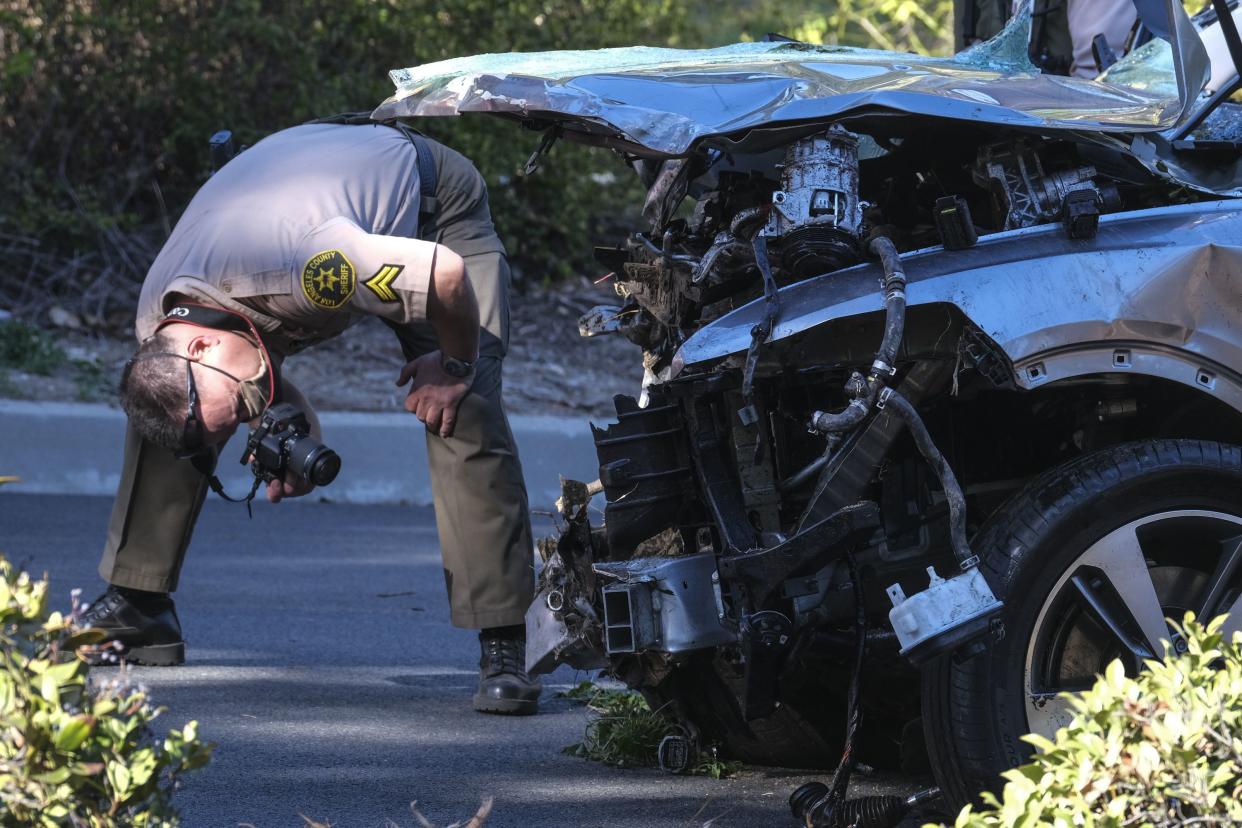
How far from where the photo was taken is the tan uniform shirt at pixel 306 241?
153 inches

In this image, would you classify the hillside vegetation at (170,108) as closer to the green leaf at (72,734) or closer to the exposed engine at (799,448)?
the exposed engine at (799,448)

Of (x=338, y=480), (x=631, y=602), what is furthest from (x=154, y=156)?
(x=631, y=602)

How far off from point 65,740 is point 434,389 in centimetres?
244

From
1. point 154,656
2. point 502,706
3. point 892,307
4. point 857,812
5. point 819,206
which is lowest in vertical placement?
point 857,812

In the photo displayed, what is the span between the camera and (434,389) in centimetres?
A: 431

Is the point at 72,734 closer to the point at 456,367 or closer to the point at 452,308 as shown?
A: the point at 452,308

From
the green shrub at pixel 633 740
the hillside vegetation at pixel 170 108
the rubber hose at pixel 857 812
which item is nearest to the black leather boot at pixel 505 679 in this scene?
the green shrub at pixel 633 740

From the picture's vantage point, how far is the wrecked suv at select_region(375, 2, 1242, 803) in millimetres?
2877

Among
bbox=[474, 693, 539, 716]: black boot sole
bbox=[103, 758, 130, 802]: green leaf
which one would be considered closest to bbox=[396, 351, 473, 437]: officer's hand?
bbox=[474, 693, 539, 716]: black boot sole

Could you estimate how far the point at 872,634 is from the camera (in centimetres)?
311

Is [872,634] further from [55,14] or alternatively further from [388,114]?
[55,14]

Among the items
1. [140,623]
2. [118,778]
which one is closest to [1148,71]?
[118,778]

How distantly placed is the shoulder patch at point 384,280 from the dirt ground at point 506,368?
473 centimetres

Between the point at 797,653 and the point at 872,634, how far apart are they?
19 cm
